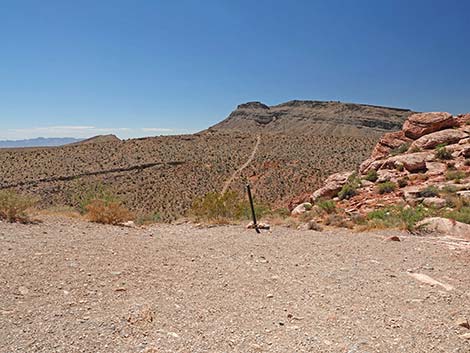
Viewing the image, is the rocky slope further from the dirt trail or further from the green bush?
the dirt trail

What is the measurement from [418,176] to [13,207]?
14.9 m

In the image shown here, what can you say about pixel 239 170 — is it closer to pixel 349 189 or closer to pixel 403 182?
pixel 349 189

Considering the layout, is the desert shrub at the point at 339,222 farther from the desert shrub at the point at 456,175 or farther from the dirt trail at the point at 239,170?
the dirt trail at the point at 239,170

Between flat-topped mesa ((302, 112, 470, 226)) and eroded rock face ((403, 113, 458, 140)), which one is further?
eroded rock face ((403, 113, 458, 140))

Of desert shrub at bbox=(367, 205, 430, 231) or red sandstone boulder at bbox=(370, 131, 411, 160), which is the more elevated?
red sandstone boulder at bbox=(370, 131, 411, 160)

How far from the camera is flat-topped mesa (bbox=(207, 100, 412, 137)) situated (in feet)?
366

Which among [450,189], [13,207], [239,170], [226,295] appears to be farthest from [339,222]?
[239,170]

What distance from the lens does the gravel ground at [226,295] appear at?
401 centimetres

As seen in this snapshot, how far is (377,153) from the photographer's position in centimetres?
2281

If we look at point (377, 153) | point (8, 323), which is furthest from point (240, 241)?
point (377, 153)

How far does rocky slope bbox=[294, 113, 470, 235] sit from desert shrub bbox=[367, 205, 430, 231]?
43 cm

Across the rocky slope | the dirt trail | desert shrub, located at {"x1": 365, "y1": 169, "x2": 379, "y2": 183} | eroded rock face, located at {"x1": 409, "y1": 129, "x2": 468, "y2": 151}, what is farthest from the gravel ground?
the dirt trail

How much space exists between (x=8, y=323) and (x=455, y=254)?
25.6ft

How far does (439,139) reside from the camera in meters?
19.4
